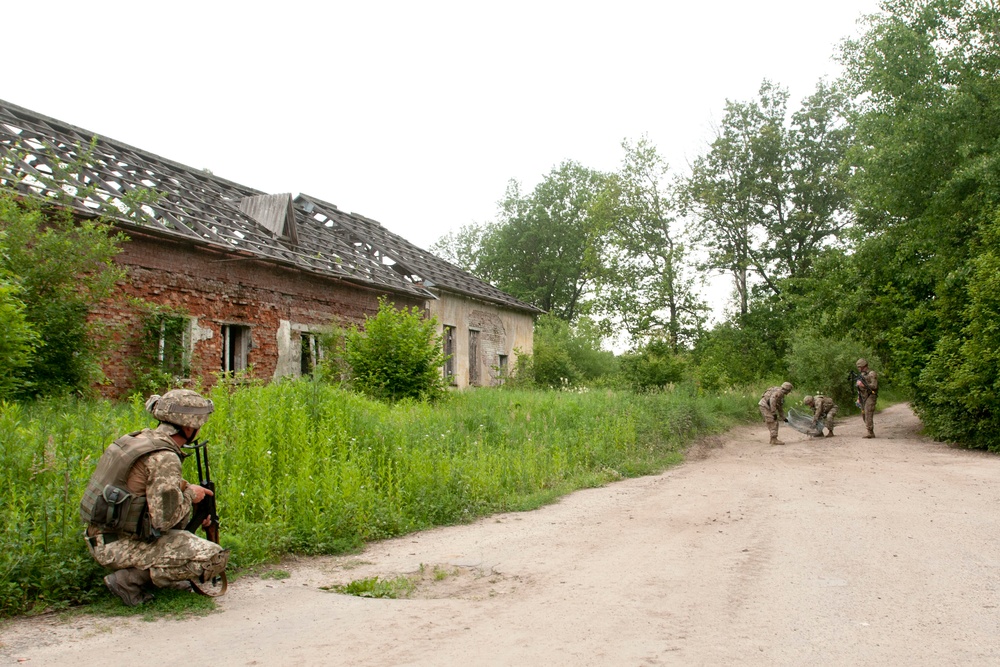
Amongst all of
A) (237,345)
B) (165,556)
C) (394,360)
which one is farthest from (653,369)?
(165,556)

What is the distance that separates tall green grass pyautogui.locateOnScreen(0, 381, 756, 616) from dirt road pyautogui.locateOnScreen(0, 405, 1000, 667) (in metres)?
0.39

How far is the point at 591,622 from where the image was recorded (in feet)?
15.5

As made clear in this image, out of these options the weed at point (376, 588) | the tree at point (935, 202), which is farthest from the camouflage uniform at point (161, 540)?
the tree at point (935, 202)

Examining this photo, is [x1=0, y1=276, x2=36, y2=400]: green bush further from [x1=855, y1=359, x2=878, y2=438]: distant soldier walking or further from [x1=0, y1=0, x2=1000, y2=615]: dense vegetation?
[x1=855, y1=359, x2=878, y2=438]: distant soldier walking

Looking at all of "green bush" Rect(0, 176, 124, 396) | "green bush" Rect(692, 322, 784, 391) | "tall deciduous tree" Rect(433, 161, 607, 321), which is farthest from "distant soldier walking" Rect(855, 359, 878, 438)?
"tall deciduous tree" Rect(433, 161, 607, 321)

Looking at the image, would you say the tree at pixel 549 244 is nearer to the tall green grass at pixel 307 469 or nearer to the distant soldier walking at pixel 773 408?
the distant soldier walking at pixel 773 408

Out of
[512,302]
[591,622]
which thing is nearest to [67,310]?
[591,622]

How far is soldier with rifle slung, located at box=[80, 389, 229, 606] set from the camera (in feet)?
16.2

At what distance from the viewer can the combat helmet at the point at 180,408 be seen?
5.29 m

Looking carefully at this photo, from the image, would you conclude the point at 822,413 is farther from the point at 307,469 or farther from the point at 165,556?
the point at 165,556

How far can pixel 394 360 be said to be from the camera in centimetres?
1598

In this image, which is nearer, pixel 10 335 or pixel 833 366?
pixel 10 335

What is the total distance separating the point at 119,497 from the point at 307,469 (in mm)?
2786

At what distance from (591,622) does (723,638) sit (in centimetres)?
82
